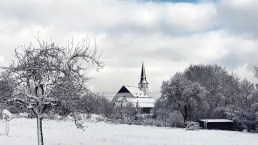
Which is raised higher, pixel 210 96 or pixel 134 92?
pixel 134 92

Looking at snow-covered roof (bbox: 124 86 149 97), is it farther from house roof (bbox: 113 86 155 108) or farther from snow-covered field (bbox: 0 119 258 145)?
snow-covered field (bbox: 0 119 258 145)

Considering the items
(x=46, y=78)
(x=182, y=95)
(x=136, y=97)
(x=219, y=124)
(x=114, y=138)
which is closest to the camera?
(x=46, y=78)

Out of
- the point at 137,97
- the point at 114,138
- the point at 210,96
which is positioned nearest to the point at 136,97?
the point at 137,97

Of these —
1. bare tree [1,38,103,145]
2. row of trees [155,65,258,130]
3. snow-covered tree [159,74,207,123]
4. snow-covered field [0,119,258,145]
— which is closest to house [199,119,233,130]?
row of trees [155,65,258,130]

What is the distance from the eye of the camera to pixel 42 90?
72.8 ft

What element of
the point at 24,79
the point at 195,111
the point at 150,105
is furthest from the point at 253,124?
the point at 150,105

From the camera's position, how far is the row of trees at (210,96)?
77.5 metres

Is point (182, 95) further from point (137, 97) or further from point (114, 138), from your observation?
point (137, 97)

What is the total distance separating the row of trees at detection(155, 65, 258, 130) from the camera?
77.5 m

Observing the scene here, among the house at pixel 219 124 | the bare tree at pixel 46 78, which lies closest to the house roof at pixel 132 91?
the house at pixel 219 124

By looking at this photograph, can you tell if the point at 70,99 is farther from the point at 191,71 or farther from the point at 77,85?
the point at 191,71

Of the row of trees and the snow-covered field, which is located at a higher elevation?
the row of trees

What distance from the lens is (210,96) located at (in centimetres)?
9088

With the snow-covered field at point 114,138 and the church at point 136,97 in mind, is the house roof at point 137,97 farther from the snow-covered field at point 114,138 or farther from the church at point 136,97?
the snow-covered field at point 114,138
